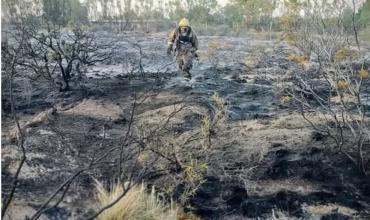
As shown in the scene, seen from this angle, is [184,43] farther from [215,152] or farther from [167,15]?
[167,15]

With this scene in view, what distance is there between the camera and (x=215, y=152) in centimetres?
609

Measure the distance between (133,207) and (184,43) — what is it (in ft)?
21.4

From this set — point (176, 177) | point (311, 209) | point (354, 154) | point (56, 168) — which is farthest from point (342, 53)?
point (56, 168)

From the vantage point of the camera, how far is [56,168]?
539 cm

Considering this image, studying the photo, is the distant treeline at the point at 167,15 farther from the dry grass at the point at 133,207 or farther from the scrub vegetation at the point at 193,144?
the dry grass at the point at 133,207

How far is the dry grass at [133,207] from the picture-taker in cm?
417

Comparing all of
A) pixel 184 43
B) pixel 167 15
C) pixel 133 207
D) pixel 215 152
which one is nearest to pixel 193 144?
pixel 215 152

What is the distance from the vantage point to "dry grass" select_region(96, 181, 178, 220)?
13.7 ft

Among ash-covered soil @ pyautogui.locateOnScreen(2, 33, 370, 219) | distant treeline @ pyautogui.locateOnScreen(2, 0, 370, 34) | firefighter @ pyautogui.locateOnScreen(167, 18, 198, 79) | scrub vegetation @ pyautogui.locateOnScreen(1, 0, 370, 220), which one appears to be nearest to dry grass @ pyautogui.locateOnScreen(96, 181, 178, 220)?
scrub vegetation @ pyautogui.locateOnScreen(1, 0, 370, 220)

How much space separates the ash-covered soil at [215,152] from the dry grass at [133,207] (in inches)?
12.0

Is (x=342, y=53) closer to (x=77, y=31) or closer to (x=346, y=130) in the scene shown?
(x=346, y=130)

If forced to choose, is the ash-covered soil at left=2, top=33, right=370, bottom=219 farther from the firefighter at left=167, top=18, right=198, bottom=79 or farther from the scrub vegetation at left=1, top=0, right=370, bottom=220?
the firefighter at left=167, top=18, right=198, bottom=79

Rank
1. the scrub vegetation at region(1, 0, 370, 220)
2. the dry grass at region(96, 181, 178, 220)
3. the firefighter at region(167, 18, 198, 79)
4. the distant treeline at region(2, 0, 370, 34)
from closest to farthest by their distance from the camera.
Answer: the dry grass at region(96, 181, 178, 220) < the scrub vegetation at region(1, 0, 370, 220) < the firefighter at region(167, 18, 198, 79) < the distant treeline at region(2, 0, 370, 34)

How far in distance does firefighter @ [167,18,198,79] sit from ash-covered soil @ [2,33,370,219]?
845mm
